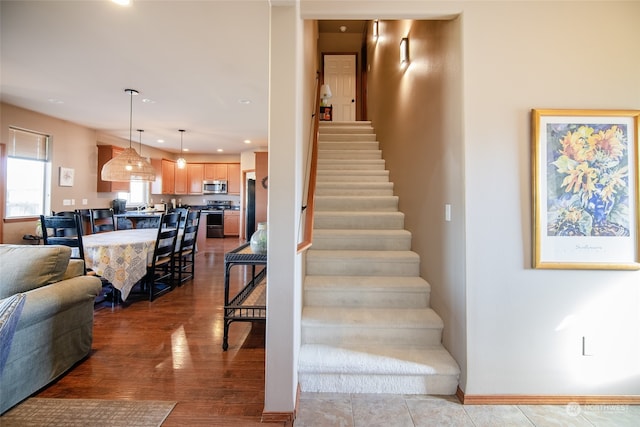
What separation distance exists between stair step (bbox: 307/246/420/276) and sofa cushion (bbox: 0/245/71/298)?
188 cm

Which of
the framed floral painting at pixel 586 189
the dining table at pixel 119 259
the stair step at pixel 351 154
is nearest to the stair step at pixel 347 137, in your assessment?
the stair step at pixel 351 154

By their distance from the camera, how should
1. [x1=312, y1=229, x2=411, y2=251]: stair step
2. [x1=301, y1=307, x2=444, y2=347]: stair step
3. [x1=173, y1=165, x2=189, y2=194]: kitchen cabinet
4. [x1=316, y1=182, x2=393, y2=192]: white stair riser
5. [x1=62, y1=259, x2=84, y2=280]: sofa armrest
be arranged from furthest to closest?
1. [x1=173, y1=165, x2=189, y2=194]: kitchen cabinet
2. [x1=316, y1=182, x2=393, y2=192]: white stair riser
3. [x1=312, y1=229, x2=411, y2=251]: stair step
4. [x1=62, y1=259, x2=84, y2=280]: sofa armrest
5. [x1=301, y1=307, x2=444, y2=347]: stair step

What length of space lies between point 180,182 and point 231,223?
78.8 inches

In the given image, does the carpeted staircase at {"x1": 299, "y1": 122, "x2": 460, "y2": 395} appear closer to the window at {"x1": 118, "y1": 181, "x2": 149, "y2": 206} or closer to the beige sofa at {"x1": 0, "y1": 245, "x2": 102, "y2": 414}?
the beige sofa at {"x1": 0, "y1": 245, "x2": 102, "y2": 414}

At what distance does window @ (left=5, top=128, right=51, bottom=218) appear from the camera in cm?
447

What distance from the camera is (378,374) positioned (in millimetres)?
1945

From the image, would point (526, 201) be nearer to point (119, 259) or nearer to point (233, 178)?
point (119, 259)

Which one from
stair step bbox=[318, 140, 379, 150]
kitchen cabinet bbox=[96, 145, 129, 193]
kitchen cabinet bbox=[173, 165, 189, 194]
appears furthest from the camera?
kitchen cabinet bbox=[173, 165, 189, 194]

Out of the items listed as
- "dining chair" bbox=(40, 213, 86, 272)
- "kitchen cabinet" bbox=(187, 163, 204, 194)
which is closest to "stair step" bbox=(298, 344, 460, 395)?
"dining chair" bbox=(40, 213, 86, 272)

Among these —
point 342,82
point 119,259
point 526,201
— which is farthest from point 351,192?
point 342,82

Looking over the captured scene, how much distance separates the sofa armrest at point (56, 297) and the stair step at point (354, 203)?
224 cm

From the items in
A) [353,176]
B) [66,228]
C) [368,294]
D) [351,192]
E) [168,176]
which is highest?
[168,176]

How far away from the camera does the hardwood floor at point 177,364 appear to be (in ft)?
5.94

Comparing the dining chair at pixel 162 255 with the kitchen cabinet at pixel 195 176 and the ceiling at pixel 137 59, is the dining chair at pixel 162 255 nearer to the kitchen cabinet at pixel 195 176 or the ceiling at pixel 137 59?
the ceiling at pixel 137 59
